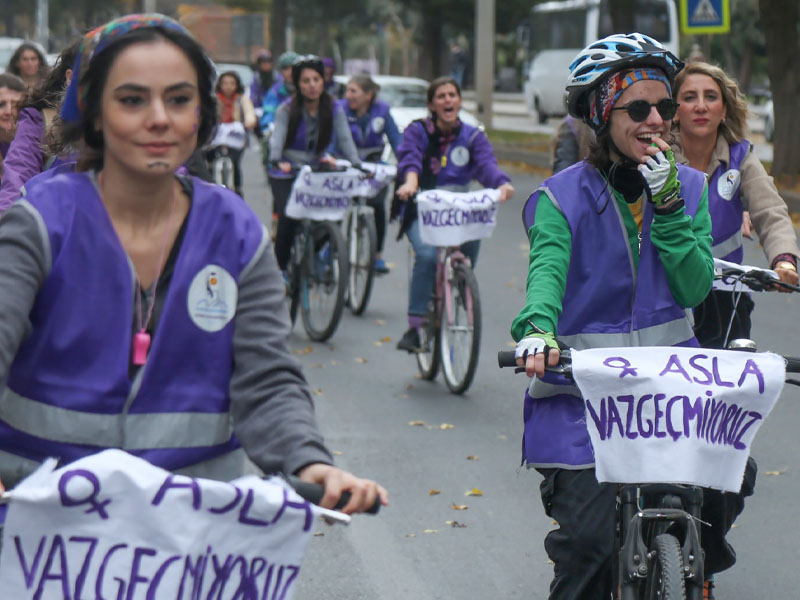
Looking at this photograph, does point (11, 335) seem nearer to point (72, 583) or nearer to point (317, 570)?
point (72, 583)

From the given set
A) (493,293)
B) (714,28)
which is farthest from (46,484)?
(714,28)

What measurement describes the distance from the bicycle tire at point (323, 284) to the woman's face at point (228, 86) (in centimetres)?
840

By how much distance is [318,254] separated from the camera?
1116 centimetres

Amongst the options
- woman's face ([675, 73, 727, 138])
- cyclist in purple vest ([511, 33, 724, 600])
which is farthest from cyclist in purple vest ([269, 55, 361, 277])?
cyclist in purple vest ([511, 33, 724, 600])

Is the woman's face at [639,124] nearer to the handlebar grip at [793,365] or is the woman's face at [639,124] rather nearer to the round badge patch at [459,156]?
the handlebar grip at [793,365]

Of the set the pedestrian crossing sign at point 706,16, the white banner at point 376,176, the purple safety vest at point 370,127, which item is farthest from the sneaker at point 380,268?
the pedestrian crossing sign at point 706,16

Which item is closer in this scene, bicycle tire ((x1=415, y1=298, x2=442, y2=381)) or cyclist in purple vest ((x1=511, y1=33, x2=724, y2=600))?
cyclist in purple vest ((x1=511, y1=33, x2=724, y2=600))

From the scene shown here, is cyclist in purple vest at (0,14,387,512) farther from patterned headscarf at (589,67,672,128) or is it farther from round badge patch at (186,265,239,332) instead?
patterned headscarf at (589,67,672,128)

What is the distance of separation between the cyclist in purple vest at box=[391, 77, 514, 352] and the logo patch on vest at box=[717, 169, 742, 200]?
3523mm

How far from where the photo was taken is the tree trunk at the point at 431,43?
47.6 meters

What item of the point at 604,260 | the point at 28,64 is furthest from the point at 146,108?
the point at 28,64

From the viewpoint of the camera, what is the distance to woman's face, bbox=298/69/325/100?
431 inches

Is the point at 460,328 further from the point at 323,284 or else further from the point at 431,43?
the point at 431,43

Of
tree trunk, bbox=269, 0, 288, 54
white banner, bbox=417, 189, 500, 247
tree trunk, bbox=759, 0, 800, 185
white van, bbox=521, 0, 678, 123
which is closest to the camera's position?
white banner, bbox=417, 189, 500, 247
